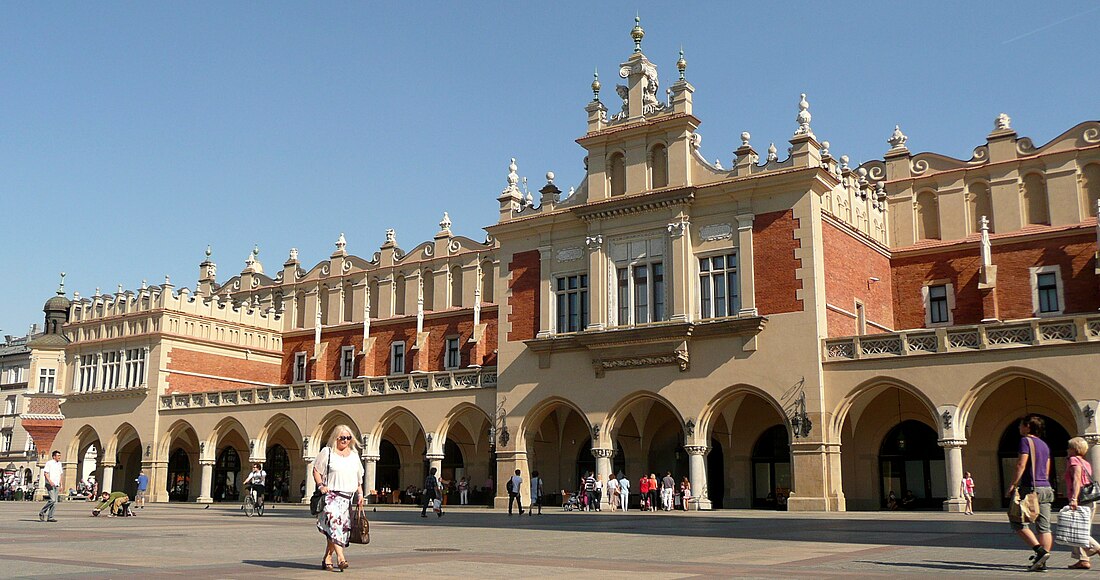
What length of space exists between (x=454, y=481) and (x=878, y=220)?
21.7m

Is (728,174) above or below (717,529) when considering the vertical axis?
above

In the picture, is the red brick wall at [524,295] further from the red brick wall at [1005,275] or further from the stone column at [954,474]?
the stone column at [954,474]

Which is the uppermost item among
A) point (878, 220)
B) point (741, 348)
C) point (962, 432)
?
point (878, 220)

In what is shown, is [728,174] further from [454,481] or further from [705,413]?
[454,481]

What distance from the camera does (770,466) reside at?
3550cm

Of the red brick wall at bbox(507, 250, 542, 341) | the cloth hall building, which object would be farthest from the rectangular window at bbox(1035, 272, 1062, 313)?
the red brick wall at bbox(507, 250, 542, 341)

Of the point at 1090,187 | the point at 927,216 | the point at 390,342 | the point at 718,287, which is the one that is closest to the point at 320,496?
the point at 718,287

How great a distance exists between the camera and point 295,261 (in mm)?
54125

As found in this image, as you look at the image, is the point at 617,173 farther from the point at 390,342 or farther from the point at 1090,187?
the point at 390,342

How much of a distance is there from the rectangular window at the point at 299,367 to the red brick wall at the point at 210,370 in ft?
4.16

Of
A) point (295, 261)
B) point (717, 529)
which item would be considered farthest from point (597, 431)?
point (295, 261)

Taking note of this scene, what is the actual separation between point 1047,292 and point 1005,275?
150 centimetres

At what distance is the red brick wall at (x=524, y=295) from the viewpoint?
3750cm

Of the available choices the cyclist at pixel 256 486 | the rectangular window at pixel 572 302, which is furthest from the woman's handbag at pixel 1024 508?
the rectangular window at pixel 572 302
